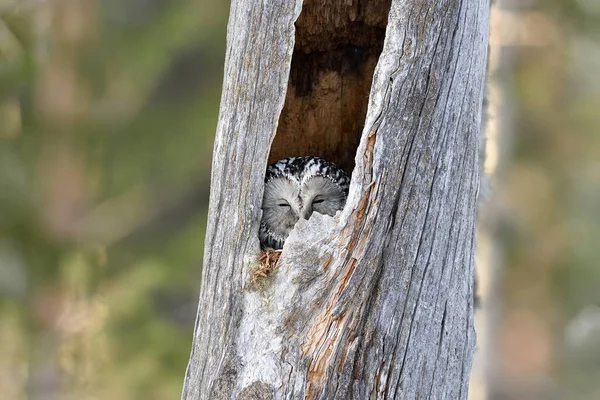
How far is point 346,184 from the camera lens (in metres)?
3.17

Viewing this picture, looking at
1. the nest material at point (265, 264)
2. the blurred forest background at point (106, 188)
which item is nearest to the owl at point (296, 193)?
the nest material at point (265, 264)

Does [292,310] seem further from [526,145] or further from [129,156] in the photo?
[526,145]

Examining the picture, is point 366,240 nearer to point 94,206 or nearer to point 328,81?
point 328,81

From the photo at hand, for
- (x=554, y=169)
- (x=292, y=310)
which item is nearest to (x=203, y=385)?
(x=292, y=310)

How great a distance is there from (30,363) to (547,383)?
16.1ft

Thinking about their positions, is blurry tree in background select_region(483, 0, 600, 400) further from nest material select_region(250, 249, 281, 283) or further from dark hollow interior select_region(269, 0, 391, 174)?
nest material select_region(250, 249, 281, 283)

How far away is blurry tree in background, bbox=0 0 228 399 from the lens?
232 inches

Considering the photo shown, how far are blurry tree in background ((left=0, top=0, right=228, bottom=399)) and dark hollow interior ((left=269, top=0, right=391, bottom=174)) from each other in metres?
2.84

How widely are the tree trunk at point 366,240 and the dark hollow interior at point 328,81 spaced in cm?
72

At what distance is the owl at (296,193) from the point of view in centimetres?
304

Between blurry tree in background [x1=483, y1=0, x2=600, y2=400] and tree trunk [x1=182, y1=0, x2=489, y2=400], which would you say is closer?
tree trunk [x1=182, y1=0, x2=489, y2=400]

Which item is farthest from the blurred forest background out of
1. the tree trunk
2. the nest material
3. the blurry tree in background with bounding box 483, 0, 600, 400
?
the nest material

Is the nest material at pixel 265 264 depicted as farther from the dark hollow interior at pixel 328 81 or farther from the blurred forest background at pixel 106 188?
the blurred forest background at pixel 106 188

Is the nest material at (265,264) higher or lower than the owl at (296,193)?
lower
